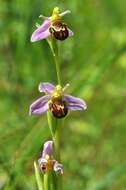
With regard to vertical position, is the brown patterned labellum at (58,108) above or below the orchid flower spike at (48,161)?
above

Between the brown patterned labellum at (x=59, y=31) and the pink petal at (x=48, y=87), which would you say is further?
the pink petal at (x=48, y=87)

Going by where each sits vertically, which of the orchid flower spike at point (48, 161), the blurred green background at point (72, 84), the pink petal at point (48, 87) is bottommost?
the orchid flower spike at point (48, 161)

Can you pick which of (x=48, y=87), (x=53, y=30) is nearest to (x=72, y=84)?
(x=48, y=87)

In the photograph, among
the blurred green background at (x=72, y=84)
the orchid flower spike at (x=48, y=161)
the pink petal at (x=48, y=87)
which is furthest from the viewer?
the blurred green background at (x=72, y=84)

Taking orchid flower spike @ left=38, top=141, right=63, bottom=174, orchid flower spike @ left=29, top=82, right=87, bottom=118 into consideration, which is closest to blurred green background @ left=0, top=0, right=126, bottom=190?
orchid flower spike @ left=29, top=82, right=87, bottom=118

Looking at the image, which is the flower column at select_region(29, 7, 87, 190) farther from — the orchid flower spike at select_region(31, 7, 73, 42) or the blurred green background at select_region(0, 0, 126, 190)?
the blurred green background at select_region(0, 0, 126, 190)

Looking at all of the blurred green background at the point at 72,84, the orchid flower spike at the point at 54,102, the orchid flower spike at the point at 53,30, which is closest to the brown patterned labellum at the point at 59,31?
the orchid flower spike at the point at 53,30

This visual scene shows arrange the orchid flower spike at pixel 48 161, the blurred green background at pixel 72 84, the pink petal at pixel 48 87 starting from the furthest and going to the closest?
the blurred green background at pixel 72 84, the pink petal at pixel 48 87, the orchid flower spike at pixel 48 161

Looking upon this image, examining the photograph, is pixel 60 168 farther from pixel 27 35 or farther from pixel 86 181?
pixel 27 35

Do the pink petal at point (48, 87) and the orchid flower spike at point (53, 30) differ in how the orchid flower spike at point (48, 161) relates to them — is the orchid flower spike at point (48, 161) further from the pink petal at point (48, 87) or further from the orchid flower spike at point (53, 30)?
the orchid flower spike at point (53, 30)
